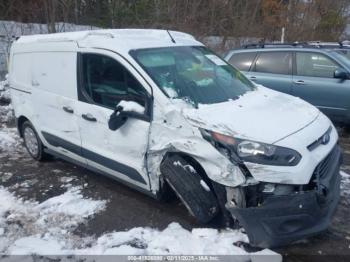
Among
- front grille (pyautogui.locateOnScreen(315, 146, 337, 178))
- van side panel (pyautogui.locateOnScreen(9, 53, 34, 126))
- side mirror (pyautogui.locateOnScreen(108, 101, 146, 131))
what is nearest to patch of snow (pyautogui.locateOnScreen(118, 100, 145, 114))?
side mirror (pyautogui.locateOnScreen(108, 101, 146, 131))

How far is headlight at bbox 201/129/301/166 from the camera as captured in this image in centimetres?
292

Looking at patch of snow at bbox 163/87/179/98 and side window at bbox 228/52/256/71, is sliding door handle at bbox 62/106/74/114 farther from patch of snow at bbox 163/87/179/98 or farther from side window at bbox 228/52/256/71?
side window at bbox 228/52/256/71

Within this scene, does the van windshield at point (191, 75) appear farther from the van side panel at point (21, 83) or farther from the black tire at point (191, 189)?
the van side panel at point (21, 83)

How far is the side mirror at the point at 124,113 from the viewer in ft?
11.7

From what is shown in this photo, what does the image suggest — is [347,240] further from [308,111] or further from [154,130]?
[154,130]

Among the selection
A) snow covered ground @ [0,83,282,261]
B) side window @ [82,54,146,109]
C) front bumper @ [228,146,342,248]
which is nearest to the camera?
front bumper @ [228,146,342,248]

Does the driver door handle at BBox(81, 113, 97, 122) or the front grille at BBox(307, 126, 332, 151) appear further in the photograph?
the driver door handle at BBox(81, 113, 97, 122)

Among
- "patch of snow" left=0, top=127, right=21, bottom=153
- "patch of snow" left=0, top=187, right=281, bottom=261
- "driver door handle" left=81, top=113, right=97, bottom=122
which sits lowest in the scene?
"patch of snow" left=0, top=127, right=21, bottom=153

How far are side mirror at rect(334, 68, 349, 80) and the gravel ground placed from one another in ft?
4.60

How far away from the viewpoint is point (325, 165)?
10.6 ft

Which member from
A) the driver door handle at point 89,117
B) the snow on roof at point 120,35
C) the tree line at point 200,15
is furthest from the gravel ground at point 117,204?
the tree line at point 200,15

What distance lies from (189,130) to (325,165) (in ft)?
4.05

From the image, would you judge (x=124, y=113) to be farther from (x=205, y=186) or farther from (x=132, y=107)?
(x=205, y=186)

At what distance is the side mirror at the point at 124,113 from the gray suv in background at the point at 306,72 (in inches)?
168
